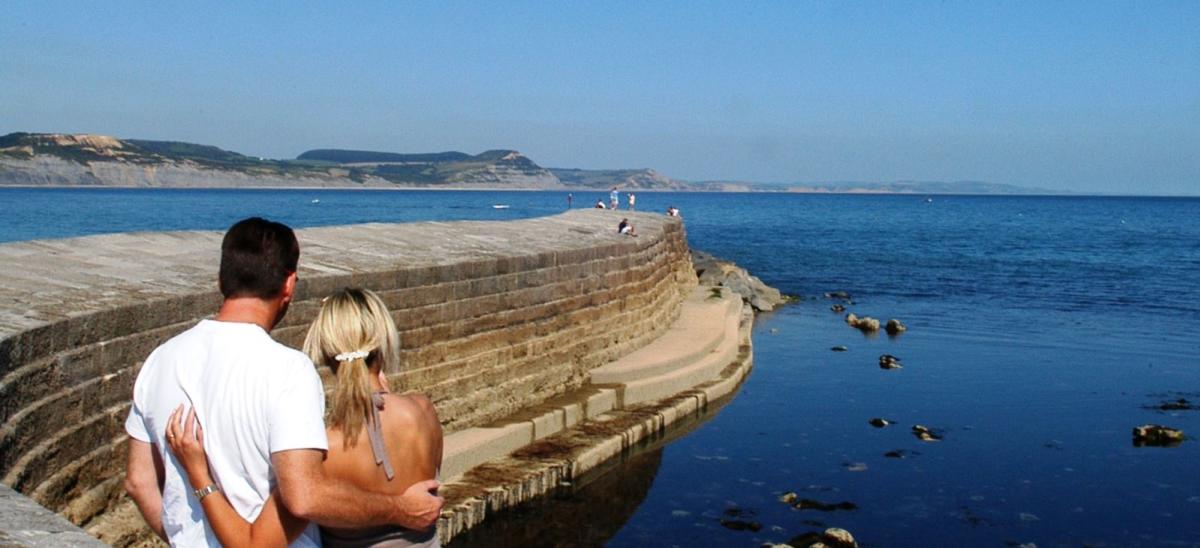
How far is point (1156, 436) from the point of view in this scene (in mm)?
14180

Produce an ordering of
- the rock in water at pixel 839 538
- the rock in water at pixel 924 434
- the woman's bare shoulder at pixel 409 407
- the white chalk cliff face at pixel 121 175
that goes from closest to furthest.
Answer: the woman's bare shoulder at pixel 409 407
the rock in water at pixel 839 538
the rock in water at pixel 924 434
the white chalk cliff face at pixel 121 175

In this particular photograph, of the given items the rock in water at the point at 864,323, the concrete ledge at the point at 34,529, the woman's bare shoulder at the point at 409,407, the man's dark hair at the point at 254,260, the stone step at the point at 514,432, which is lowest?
the rock in water at the point at 864,323

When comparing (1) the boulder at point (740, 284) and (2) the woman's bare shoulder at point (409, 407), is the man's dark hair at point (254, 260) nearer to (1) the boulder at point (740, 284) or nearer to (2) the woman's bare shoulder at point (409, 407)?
(2) the woman's bare shoulder at point (409, 407)

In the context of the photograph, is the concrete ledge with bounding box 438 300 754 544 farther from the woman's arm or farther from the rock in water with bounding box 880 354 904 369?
the woman's arm

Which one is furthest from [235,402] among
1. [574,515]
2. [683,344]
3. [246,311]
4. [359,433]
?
[683,344]

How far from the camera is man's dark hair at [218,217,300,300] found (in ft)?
10.4

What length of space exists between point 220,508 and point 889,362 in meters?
17.4

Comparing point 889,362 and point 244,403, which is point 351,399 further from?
point 889,362

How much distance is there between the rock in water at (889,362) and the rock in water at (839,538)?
394 inches

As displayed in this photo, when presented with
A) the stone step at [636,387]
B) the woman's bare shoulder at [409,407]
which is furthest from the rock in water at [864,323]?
the woman's bare shoulder at [409,407]

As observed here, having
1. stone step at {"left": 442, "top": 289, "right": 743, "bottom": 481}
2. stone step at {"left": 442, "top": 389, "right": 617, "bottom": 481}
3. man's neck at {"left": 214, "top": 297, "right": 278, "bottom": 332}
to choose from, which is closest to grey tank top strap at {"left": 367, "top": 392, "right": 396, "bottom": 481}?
man's neck at {"left": 214, "top": 297, "right": 278, "bottom": 332}

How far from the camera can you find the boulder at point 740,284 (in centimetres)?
2869

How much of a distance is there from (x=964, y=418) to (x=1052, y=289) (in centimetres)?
2399

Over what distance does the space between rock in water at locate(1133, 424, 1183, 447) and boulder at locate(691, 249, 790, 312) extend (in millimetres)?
12999
